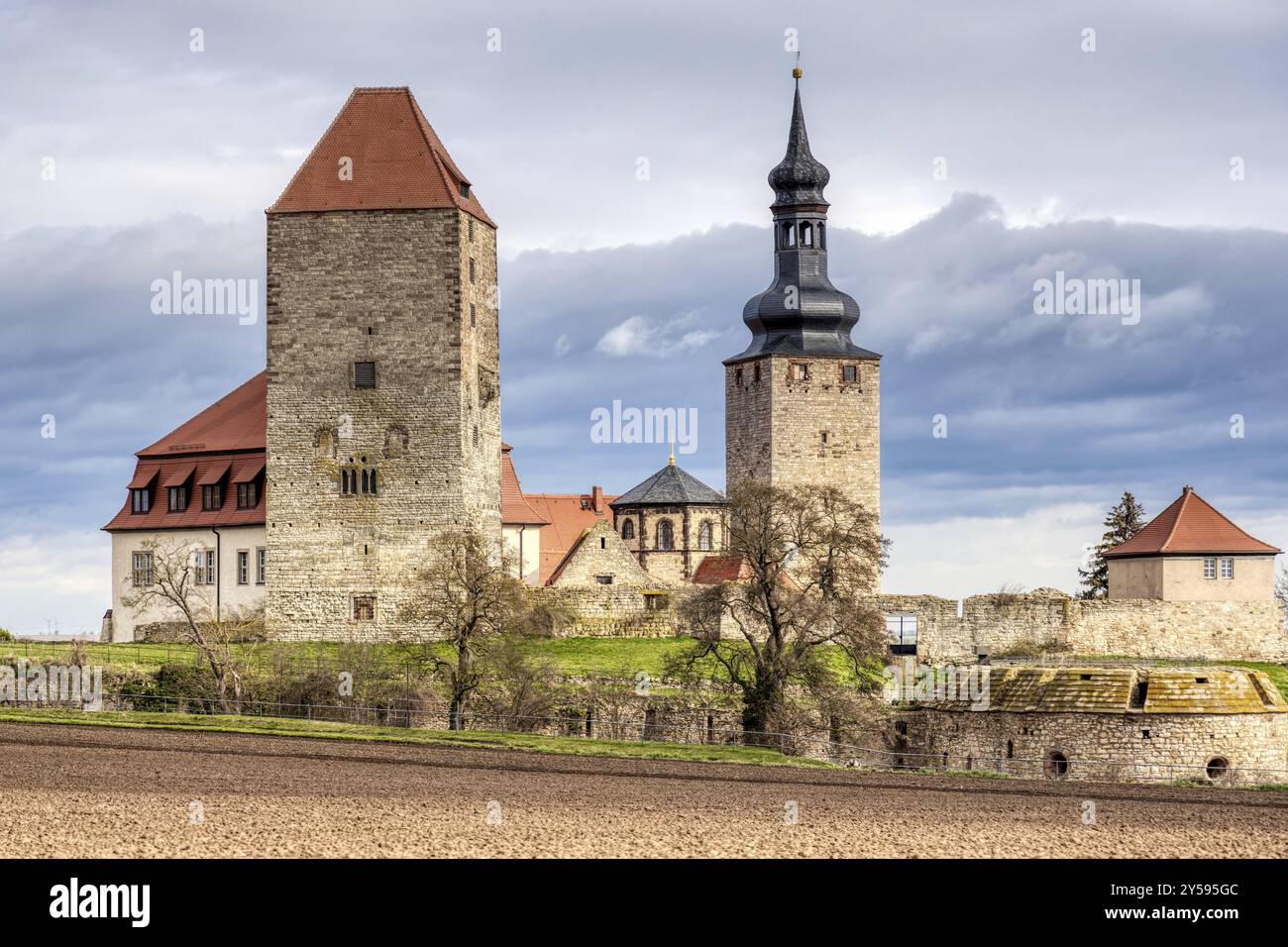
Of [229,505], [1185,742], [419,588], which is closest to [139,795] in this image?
[1185,742]

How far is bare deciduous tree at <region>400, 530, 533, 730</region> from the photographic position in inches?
1918

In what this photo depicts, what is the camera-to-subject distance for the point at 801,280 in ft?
285

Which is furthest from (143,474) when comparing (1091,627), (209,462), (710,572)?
(1091,627)

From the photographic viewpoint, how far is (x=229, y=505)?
63.5m

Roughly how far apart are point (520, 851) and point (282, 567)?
36.2 m

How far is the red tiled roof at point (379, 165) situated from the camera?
199 feet

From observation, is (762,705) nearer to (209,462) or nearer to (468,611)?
(468,611)

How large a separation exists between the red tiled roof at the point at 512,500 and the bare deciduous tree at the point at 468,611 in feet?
58.1

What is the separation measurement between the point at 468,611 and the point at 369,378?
42.2 ft

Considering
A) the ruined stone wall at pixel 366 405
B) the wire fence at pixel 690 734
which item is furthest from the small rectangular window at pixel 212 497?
the wire fence at pixel 690 734

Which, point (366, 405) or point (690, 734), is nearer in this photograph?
point (690, 734)

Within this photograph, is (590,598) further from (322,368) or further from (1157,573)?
(1157,573)

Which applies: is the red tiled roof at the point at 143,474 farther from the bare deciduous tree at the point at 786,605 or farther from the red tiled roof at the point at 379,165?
the bare deciduous tree at the point at 786,605
